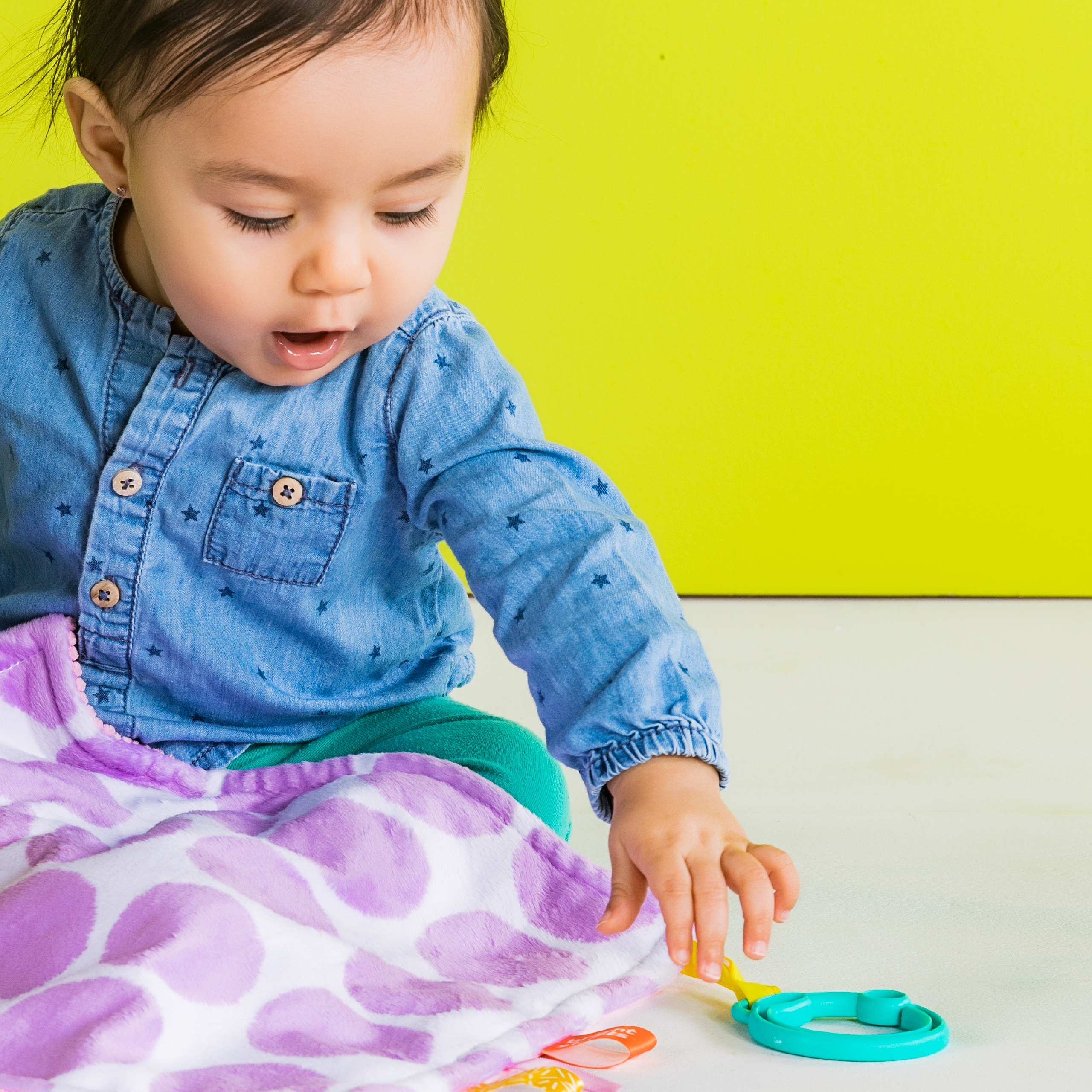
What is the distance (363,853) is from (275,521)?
0.61 feet

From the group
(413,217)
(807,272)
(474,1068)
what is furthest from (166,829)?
(807,272)

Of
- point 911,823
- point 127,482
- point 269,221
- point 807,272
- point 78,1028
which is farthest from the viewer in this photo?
point 807,272

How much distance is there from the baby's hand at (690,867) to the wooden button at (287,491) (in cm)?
22

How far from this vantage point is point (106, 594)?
69 cm

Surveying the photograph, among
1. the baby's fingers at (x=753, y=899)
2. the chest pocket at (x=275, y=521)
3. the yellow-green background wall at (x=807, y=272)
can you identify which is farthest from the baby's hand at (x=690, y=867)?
the yellow-green background wall at (x=807, y=272)

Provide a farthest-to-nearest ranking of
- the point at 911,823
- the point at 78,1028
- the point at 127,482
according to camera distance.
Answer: the point at 911,823, the point at 127,482, the point at 78,1028

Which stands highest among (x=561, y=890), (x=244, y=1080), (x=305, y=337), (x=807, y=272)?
(x=807, y=272)

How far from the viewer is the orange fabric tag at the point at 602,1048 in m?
0.52

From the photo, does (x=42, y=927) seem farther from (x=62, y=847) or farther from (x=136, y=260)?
(x=136, y=260)

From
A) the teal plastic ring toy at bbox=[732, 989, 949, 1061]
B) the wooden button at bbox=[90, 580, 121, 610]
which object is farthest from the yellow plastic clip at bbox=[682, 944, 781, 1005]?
the wooden button at bbox=[90, 580, 121, 610]

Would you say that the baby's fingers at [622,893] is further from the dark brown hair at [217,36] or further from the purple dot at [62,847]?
the dark brown hair at [217,36]

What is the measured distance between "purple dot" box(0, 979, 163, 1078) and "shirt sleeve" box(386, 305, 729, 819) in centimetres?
20

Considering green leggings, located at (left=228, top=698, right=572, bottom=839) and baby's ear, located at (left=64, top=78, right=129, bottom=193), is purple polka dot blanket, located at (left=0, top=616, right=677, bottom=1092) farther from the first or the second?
baby's ear, located at (left=64, top=78, right=129, bottom=193)

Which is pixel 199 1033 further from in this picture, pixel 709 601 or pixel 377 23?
pixel 709 601
